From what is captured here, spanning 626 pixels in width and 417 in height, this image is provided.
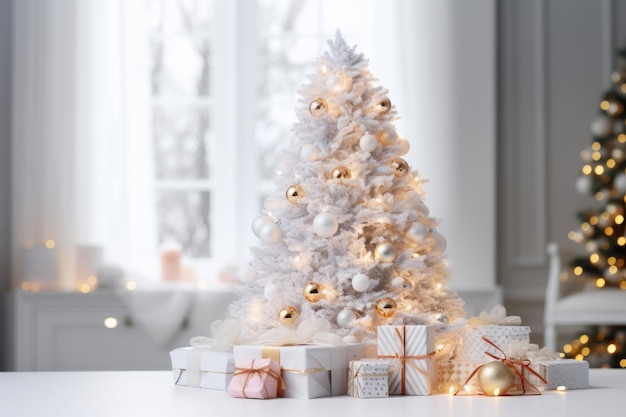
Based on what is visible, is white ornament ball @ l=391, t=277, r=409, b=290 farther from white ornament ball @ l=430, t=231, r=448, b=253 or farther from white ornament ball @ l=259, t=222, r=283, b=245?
white ornament ball @ l=259, t=222, r=283, b=245

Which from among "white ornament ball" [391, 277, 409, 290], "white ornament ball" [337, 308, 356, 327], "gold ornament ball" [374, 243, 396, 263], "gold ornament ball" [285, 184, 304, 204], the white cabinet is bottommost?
the white cabinet

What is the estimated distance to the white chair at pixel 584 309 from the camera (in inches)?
140

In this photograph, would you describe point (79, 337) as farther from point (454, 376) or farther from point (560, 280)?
point (454, 376)

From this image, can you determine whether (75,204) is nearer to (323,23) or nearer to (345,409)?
(323,23)

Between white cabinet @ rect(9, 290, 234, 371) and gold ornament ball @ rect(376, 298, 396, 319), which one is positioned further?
white cabinet @ rect(9, 290, 234, 371)

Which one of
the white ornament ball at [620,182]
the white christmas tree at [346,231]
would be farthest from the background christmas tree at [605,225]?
the white christmas tree at [346,231]

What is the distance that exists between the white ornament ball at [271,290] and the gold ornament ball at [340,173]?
25 cm

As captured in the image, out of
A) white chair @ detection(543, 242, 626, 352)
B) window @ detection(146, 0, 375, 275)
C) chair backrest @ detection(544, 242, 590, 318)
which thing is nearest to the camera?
white chair @ detection(543, 242, 626, 352)

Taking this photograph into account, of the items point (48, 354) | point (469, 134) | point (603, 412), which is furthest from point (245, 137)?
point (603, 412)

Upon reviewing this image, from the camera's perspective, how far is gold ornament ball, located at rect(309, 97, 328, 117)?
1.81 metres

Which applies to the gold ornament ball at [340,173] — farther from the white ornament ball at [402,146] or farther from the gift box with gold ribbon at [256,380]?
the gift box with gold ribbon at [256,380]

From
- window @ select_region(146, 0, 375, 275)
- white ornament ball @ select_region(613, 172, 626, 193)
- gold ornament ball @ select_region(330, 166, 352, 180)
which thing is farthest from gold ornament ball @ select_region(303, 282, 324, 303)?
white ornament ball @ select_region(613, 172, 626, 193)

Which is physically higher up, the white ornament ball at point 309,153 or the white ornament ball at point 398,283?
the white ornament ball at point 309,153

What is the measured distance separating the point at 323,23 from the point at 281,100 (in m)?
0.42
